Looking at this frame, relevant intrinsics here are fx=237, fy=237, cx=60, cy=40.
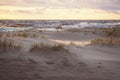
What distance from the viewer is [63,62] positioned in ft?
26.5

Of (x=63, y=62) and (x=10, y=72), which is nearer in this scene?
(x=10, y=72)

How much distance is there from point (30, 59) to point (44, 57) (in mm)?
679

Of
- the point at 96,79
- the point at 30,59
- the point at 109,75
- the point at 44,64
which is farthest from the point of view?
the point at 30,59

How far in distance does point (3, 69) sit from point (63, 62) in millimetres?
2196

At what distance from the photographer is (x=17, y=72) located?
255 inches

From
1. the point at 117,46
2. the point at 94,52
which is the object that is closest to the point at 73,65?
the point at 94,52

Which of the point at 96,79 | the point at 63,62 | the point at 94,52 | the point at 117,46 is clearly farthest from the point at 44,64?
the point at 117,46

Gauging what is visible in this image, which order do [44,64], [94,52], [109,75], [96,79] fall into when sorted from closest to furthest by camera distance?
[96,79], [109,75], [44,64], [94,52]

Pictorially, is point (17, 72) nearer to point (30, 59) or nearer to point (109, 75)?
point (30, 59)

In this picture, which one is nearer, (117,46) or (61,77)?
(61,77)

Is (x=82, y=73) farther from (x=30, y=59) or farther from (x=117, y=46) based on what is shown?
(x=117, y=46)

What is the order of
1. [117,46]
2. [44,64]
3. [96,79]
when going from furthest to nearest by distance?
[117,46]
[44,64]
[96,79]

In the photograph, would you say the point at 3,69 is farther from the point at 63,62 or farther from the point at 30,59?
the point at 63,62

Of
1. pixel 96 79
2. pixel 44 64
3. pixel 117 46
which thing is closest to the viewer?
pixel 96 79
